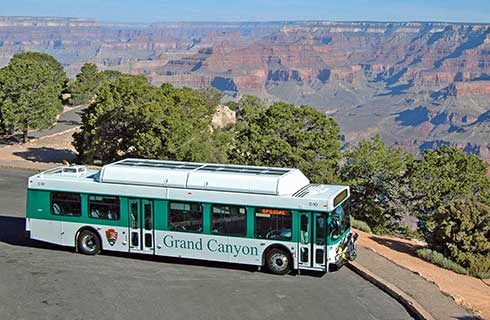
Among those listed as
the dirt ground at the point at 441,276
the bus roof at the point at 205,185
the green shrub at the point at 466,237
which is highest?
the bus roof at the point at 205,185

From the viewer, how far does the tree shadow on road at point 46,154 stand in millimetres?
51594

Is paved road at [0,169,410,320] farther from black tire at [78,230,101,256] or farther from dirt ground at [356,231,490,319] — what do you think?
dirt ground at [356,231,490,319]

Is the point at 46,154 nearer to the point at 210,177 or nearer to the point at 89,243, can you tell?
the point at 89,243

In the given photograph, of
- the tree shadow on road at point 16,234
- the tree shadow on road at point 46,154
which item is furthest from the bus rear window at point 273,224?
the tree shadow on road at point 46,154

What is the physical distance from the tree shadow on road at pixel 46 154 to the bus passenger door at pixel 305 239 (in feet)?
119

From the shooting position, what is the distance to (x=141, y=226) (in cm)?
1898

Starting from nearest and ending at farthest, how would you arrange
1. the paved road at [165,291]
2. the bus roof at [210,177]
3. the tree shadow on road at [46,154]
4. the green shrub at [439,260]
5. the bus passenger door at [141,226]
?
1. the paved road at [165,291]
2. the bus roof at [210,177]
3. the bus passenger door at [141,226]
4. the green shrub at [439,260]
5. the tree shadow on road at [46,154]

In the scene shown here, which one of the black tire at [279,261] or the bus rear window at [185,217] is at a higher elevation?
the bus rear window at [185,217]

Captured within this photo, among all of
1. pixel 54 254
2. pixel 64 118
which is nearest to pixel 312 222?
pixel 54 254

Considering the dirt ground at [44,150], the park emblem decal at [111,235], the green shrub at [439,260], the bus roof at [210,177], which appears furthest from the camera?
the dirt ground at [44,150]

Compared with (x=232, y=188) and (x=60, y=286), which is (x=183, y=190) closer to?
(x=232, y=188)

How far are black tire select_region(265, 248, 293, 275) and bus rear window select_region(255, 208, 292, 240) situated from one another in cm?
39

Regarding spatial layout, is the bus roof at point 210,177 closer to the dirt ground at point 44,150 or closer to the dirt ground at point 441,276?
the dirt ground at point 441,276

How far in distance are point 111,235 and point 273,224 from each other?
15.6 feet
